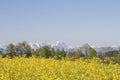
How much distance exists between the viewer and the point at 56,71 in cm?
1150

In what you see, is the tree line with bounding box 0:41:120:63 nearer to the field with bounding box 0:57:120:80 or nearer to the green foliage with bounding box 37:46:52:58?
the green foliage with bounding box 37:46:52:58

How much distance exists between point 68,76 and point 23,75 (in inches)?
49.9

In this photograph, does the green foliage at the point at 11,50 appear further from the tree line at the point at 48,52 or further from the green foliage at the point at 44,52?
the green foliage at the point at 44,52

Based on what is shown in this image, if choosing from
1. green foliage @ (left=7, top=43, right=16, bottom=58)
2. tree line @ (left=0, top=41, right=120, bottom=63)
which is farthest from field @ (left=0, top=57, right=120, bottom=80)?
green foliage @ (left=7, top=43, right=16, bottom=58)

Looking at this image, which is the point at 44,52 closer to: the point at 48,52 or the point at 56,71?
the point at 48,52

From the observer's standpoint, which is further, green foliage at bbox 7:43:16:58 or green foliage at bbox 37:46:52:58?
green foliage at bbox 37:46:52:58

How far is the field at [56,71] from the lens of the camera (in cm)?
1024

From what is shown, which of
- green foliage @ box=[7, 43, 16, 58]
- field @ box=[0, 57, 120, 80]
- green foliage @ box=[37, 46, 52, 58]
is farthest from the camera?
green foliage @ box=[37, 46, 52, 58]

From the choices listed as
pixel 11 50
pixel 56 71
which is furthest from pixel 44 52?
pixel 56 71

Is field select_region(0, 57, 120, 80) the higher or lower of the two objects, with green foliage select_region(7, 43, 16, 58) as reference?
lower

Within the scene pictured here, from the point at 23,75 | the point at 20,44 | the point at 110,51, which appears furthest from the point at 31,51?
the point at 23,75

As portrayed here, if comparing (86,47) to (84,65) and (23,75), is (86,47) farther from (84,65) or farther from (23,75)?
(23,75)

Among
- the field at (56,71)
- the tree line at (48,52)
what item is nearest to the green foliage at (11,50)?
the tree line at (48,52)

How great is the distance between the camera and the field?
1024 cm
